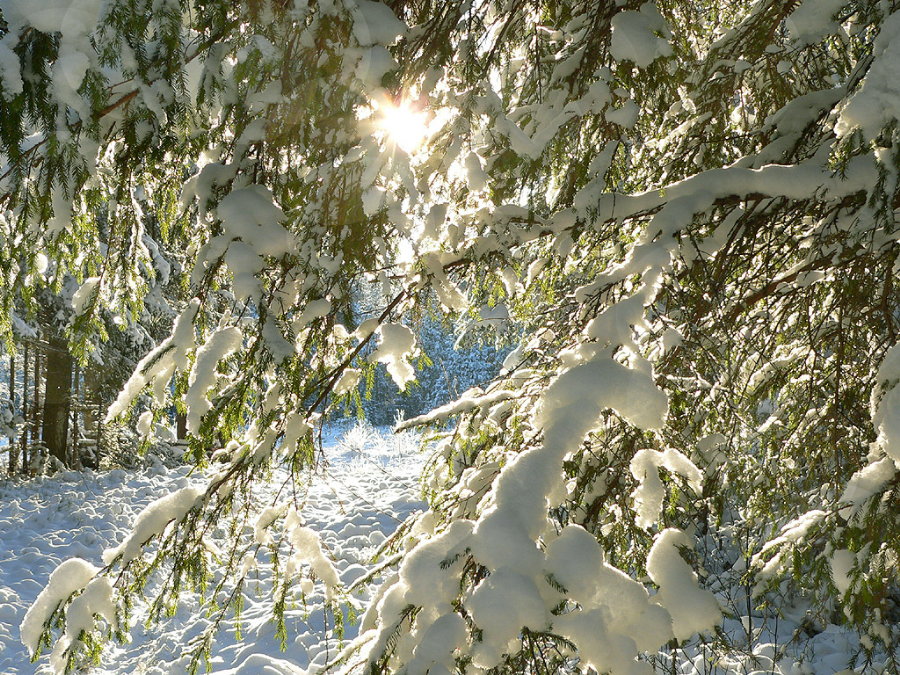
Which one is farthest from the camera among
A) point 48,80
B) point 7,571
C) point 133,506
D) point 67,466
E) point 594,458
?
point 67,466

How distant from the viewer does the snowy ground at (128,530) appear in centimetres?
452

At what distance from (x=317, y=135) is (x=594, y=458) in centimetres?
153

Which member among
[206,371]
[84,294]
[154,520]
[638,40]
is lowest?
[154,520]

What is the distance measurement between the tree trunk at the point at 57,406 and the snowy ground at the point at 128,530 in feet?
2.27

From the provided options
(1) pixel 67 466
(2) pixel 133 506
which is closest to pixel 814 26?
(2) pixel 133 506

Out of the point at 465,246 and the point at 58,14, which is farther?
the point at 465,246

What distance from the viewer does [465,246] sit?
2189 millimetres

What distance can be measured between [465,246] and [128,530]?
7.31 metres

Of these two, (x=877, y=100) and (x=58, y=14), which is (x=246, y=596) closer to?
(x=58, y=14)

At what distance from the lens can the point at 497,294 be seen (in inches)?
103

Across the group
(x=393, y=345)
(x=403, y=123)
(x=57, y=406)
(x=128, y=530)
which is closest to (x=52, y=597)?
(x=393, y=345)

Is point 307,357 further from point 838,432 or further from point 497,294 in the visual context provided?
point 838,432

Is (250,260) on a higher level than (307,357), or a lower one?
higher

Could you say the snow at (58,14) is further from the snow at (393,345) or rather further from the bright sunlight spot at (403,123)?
the snow at (393,345)
